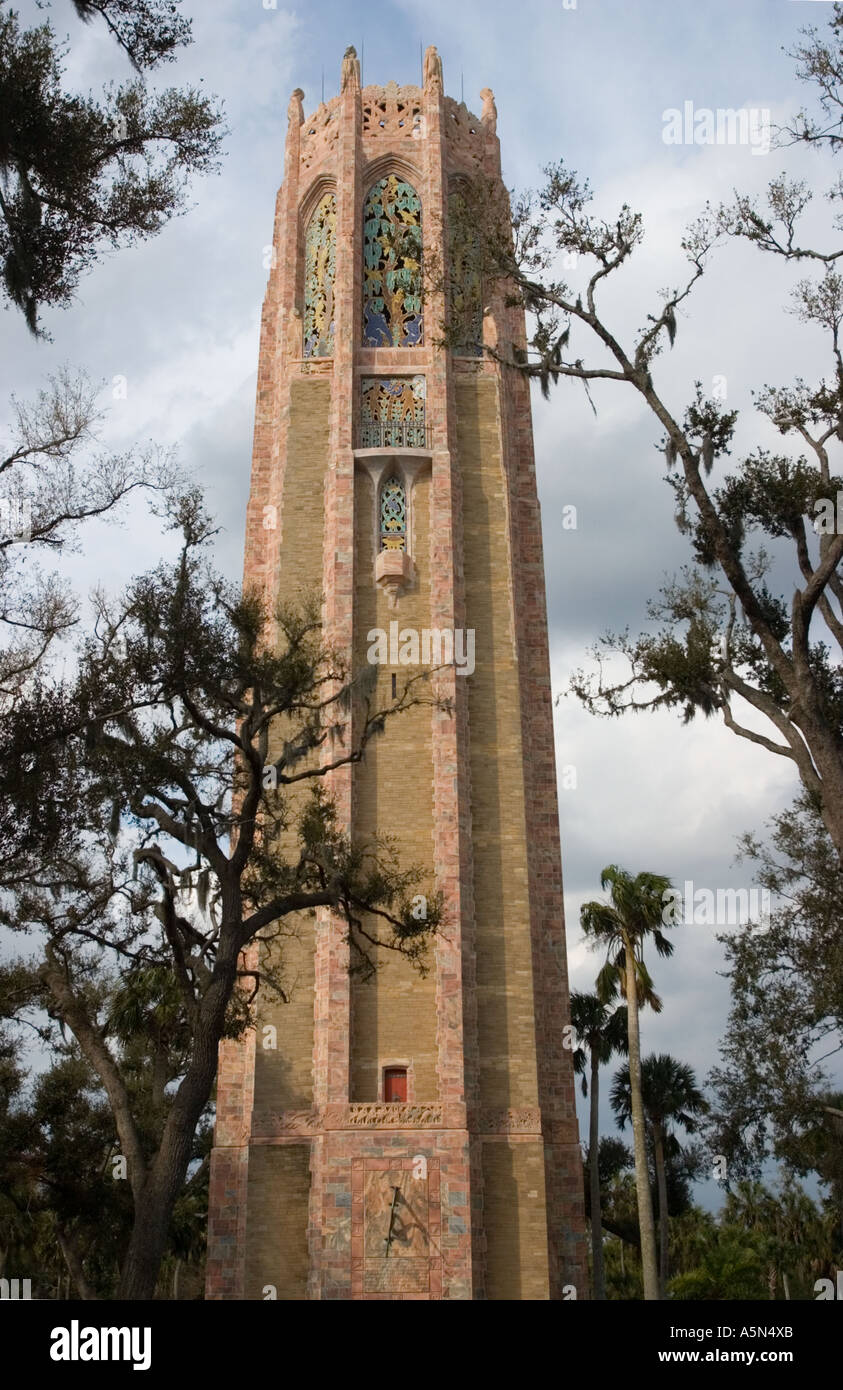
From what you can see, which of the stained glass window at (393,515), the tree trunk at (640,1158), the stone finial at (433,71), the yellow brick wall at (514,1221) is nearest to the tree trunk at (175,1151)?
the yellow brick wall at (514,1221)

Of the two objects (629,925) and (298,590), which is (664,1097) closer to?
(629,925)

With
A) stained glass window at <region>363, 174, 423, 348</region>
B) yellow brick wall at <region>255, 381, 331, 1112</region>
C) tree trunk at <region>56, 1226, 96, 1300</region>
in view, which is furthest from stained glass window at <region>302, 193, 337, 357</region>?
tree trunk at <region>56, 1226, 96, 1300</region>

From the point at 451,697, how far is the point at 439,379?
25.1 feet

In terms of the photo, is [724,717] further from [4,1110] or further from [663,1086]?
[663,1086]

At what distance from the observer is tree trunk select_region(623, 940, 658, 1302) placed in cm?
2612

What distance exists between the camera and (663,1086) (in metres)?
36.4

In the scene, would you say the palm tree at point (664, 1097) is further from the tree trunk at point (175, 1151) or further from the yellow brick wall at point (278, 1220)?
the tree trunk at point (175, 1151)

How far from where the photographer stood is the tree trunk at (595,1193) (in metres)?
31.6

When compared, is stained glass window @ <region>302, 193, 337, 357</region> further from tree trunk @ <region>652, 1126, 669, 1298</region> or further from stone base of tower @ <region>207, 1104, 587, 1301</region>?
tree trunk @ <region>652, 1126, 669, 1298</region>

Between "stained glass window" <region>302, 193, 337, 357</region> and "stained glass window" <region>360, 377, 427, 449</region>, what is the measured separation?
163cm

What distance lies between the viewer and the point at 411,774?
27.9m

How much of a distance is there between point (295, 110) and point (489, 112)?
486cm

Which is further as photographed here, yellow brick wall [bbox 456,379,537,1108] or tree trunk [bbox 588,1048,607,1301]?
tree trunk [bbox 588,1048,607,1301]
